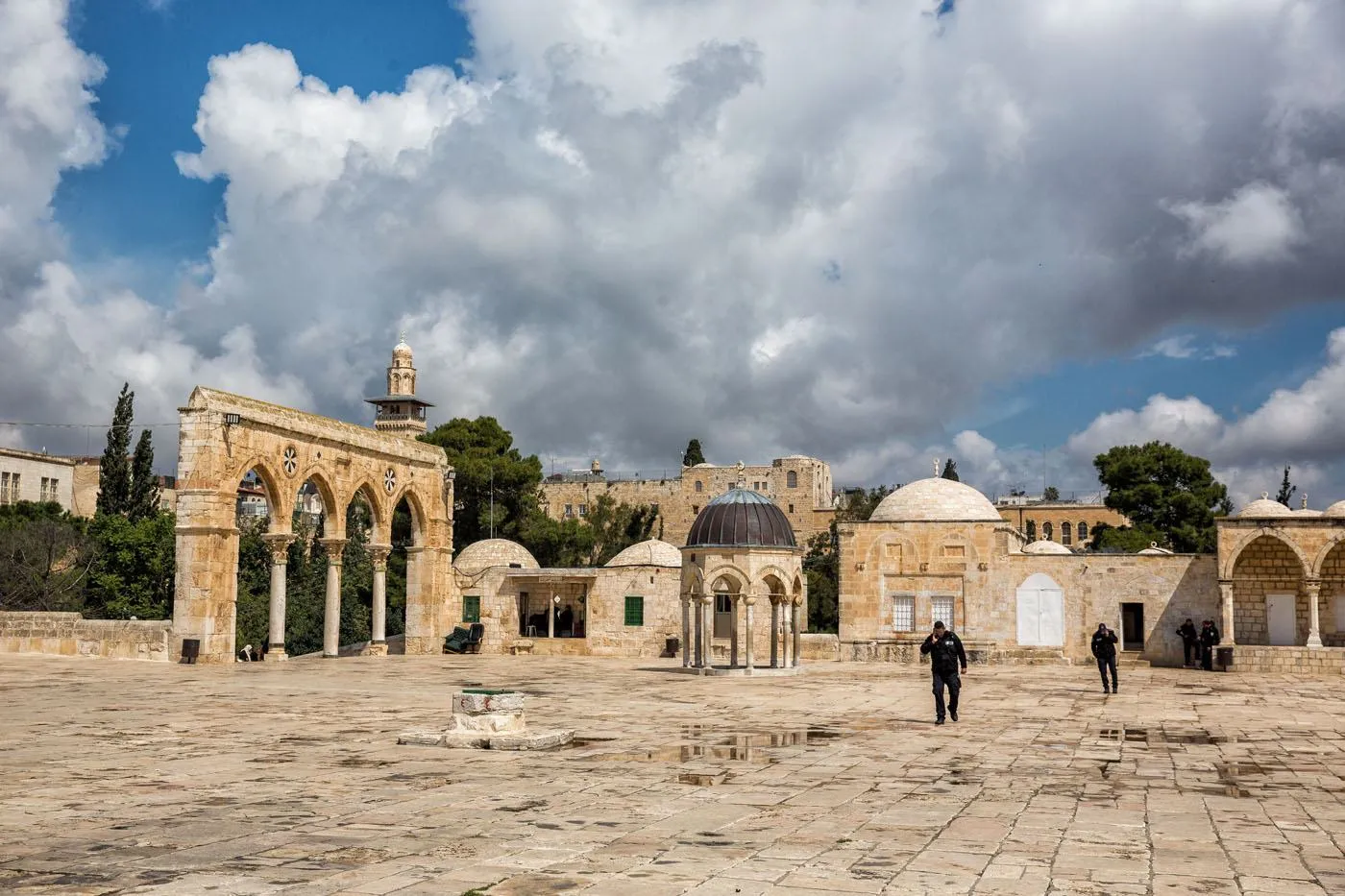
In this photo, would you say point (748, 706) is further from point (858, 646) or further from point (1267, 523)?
point (1267, 523)

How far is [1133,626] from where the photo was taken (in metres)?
32.8

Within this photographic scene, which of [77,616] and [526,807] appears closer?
[526,807]

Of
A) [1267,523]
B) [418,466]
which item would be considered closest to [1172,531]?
[1267,523]

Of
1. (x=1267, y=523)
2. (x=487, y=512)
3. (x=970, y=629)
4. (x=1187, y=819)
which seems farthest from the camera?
(x=487, y=512)

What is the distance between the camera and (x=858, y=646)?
31.0 m

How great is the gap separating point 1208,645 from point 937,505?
781 centimetres

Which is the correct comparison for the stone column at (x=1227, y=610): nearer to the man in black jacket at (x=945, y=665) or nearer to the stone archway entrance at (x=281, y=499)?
the man in black jacket at (x=945, y=665)

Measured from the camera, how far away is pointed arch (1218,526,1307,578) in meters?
29.3

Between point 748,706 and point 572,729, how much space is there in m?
4.26

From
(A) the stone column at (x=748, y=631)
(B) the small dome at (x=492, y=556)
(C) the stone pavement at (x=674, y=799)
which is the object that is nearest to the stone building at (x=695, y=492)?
(B) the small dome at (x=492, y=556)

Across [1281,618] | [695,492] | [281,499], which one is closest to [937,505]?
[1281,618]

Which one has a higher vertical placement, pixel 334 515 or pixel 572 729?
pixel 334 515

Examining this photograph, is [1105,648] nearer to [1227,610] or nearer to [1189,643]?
[1189,643]

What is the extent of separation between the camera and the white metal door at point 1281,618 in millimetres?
31250
